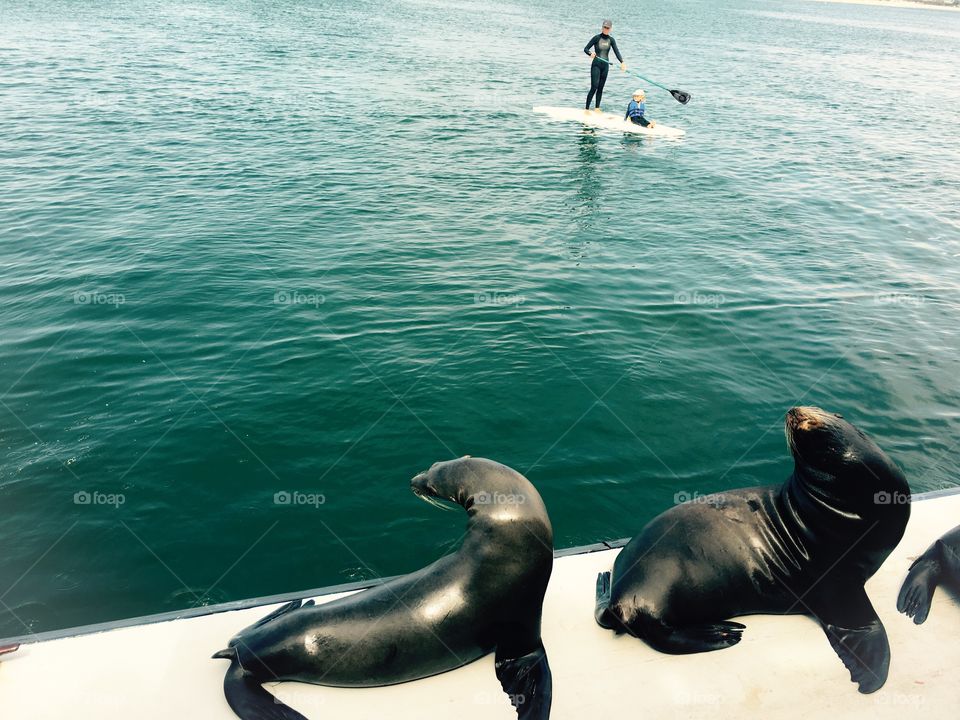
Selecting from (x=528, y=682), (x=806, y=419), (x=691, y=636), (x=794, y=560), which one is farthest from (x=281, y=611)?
(x=806, y=419)

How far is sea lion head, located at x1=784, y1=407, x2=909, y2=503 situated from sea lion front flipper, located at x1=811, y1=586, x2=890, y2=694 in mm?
892

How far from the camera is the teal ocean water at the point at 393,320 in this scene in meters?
8.38

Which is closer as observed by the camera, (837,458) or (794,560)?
(837,458)

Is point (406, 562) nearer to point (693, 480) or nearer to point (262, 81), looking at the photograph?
point (693, 480)

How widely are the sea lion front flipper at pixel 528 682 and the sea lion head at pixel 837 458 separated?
2611 millimetres

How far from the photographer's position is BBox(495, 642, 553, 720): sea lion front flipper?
450 centimetres

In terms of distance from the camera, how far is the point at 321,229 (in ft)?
56.6

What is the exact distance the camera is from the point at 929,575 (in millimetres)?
5676

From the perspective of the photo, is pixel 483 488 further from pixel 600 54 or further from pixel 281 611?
pixel 600 54

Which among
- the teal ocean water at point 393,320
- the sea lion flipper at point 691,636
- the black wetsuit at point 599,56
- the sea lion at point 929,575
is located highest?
the black wetsuit at point 599,56

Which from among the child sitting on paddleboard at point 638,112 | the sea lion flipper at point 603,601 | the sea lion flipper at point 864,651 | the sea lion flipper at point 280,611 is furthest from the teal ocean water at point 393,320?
the sea lion flipper at point 864,651

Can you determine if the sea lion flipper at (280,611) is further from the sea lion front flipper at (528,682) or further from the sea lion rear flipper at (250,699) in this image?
the sea lion front flipper at (528,682)

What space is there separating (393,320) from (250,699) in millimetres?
9059

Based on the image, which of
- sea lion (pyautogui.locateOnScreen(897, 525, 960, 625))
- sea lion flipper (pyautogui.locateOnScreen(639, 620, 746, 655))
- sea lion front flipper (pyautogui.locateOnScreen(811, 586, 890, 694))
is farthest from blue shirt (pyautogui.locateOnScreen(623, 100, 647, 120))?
sea lion flipper (pyautogui.locateOnScreen(639, 620, 746, 655))
